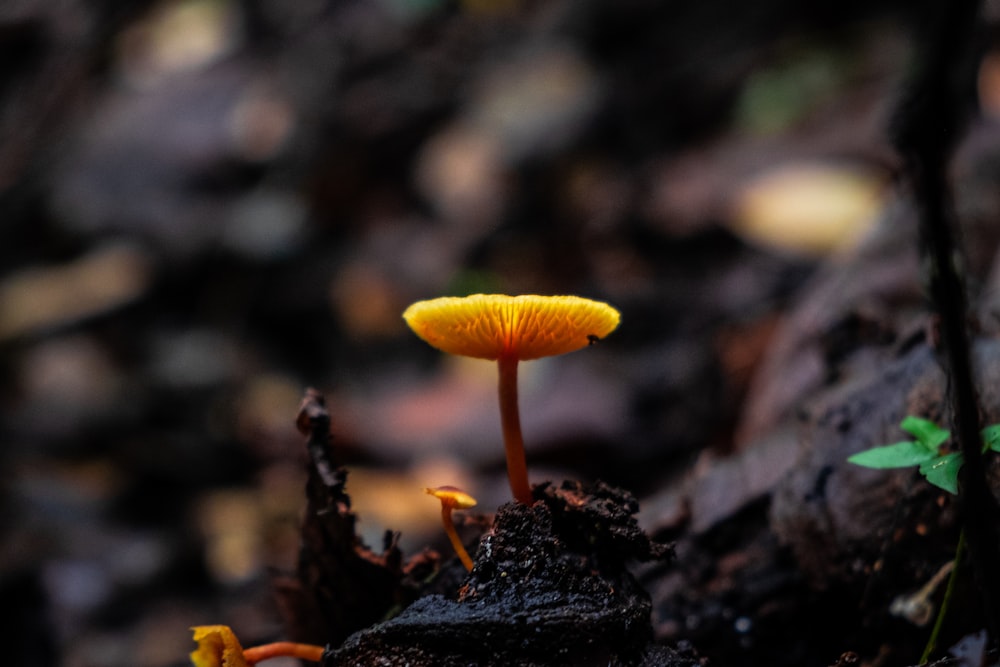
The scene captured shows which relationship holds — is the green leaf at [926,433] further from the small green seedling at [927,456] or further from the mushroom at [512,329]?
the mushroom at [512,329]

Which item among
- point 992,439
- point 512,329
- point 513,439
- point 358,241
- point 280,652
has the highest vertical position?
point 358,241

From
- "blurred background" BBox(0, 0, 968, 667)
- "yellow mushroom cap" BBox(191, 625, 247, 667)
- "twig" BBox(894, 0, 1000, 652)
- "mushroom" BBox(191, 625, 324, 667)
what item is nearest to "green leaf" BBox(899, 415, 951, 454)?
"twig" BBox(894, 0, 1000, 652)

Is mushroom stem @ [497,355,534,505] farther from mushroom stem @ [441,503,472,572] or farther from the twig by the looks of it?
the twig

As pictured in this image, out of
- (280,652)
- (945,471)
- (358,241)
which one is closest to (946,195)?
(945,471)

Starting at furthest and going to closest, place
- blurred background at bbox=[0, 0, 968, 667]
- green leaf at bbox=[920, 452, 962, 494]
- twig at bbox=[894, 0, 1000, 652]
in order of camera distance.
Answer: blurred background at bbox=[0, 0, 968, 667], green leaf at bbox=[920, 452, 962, 494], twig at bbox=[894, 0, 1000, 652]

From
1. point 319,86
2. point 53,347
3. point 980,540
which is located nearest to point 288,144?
point 319,86

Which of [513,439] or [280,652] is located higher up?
[513,439]

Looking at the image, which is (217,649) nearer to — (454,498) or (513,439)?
(454,498)
